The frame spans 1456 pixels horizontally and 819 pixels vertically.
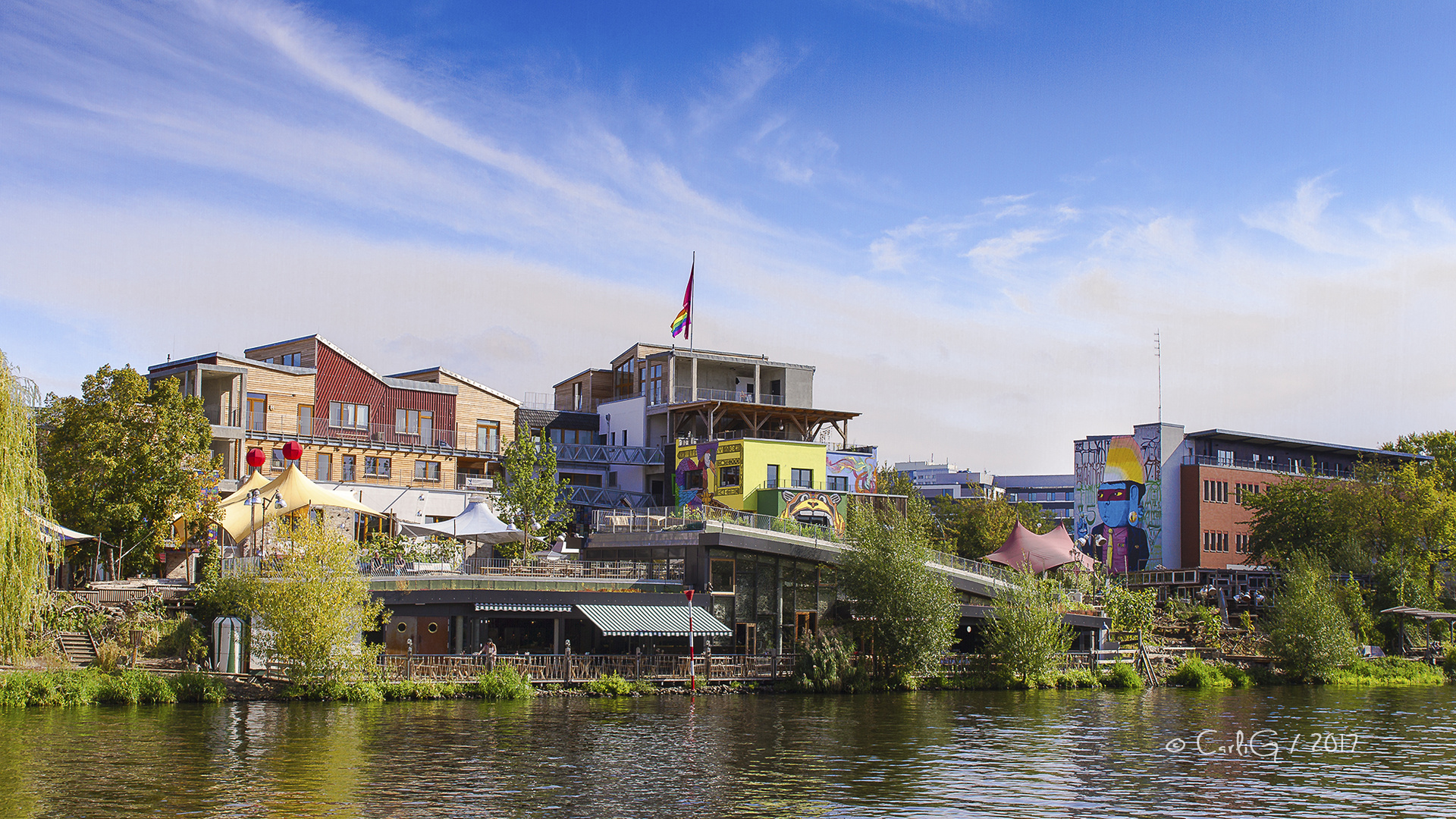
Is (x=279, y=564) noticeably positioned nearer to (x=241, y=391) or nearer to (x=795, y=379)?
(x=241, y=391)

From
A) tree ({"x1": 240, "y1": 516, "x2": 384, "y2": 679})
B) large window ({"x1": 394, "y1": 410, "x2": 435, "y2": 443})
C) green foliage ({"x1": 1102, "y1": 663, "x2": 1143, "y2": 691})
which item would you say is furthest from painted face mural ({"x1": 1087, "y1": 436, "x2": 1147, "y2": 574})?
tree ({"x1": 240, "y1": 516, "x2": 384, "y2": 679})

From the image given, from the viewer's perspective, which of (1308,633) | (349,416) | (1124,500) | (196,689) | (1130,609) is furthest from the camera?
(1124,500)

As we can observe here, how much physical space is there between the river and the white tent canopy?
13.8m

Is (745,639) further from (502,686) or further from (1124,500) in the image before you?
(1124,500)

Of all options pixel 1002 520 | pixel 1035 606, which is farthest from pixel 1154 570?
pixel 1035 606

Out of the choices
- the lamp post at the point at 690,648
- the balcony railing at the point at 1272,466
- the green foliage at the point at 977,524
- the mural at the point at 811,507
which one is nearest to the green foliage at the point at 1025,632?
the lamp post at the point at 690,648

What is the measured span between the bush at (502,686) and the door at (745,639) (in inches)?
447

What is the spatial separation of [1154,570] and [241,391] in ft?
208

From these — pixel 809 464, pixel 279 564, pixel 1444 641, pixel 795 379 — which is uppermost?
pixel 795 379

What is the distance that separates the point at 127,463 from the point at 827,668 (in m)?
29.7

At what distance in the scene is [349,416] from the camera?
83062mm

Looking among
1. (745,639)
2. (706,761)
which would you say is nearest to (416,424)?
(745,639)

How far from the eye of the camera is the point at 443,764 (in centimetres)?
3191

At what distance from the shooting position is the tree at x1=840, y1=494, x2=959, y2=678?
184 feet
